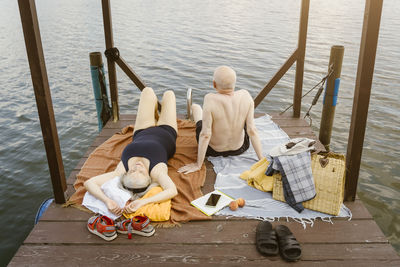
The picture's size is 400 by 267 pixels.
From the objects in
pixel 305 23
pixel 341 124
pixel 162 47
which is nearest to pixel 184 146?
pixel 305 23

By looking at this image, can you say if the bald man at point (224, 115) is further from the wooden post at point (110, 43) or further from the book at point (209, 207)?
the wooden post at point (110, 43)

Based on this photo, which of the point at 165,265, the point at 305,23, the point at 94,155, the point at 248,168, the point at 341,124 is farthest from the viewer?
the point at 341,124

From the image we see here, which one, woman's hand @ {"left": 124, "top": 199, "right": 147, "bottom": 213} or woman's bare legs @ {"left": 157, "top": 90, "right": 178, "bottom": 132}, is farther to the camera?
woman's bare legs @ {"left": 157, "top": 90, "right": 178, "bottom": 132}

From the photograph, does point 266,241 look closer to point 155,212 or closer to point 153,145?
point 155,212

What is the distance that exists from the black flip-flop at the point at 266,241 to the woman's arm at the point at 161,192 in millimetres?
1029

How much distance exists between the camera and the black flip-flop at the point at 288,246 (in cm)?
308

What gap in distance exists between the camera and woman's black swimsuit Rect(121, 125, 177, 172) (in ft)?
14.2

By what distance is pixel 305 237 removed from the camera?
11.0 ft

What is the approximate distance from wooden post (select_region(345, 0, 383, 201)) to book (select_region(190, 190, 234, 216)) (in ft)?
4.37

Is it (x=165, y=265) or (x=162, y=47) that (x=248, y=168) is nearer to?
(x=165, y=265)

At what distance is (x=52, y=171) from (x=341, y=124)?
7478 millimetres

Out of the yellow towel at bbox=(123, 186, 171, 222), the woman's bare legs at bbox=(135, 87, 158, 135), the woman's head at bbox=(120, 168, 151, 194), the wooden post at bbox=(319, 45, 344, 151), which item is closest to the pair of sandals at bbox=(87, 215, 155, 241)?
the yellow towel at bbox=(123, 186, 171, 222)

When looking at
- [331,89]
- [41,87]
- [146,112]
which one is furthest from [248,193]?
[331,89]

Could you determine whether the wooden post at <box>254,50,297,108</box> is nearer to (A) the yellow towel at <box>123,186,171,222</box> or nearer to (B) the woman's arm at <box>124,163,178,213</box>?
(B) the woman's arm at <box>124,163,178,213</box>
